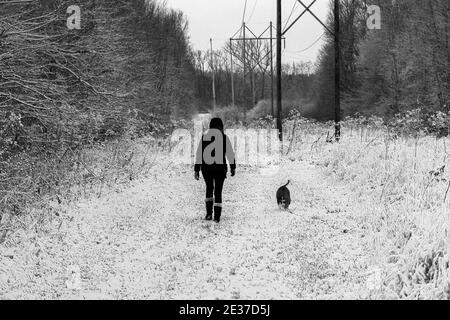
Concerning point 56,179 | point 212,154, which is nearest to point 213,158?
point 212,154

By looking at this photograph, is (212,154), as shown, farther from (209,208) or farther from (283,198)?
(283,198)

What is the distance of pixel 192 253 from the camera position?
636 cm

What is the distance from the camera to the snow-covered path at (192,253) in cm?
504

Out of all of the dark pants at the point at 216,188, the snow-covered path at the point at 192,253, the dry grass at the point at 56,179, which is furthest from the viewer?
the dark pants at the point at 216,188

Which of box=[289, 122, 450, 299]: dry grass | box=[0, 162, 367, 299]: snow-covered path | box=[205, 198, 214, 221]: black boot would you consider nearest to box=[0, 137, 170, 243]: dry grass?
box=[0, 162, 367, 299]: snow-covered path

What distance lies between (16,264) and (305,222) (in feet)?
15.4

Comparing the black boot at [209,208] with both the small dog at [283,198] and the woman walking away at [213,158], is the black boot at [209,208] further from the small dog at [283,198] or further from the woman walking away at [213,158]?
the small dog at [283,198]

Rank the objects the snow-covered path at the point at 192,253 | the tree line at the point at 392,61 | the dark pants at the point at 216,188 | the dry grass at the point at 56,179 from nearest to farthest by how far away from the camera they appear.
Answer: the snow-covered path at the point at 192,253 → the dry grass at the point at 56,179 → the dark pants at the point at 216,188 → the tree line at the point at 392,61

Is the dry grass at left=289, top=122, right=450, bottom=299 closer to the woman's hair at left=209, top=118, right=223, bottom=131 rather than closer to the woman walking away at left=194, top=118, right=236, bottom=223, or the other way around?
the woman walking away at left=194, top=118, right=236, bottom=223

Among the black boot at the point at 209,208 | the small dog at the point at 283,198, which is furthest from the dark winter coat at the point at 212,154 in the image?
the small dog at the point at 283,198

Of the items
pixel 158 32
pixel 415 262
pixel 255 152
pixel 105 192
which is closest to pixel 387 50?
pixel 158 32
